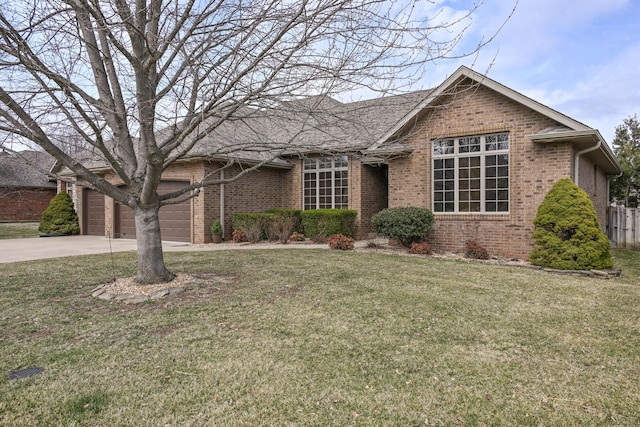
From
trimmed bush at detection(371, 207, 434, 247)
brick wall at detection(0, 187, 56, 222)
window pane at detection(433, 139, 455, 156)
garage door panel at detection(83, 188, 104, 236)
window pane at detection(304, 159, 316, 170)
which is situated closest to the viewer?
trimmed bush at detection(371, 207, 434, 247)

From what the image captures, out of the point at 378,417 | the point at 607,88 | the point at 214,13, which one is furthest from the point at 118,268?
the point at 607,88

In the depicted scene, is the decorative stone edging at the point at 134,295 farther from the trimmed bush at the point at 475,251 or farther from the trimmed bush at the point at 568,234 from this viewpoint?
the trimmed bush at the point at 568,234

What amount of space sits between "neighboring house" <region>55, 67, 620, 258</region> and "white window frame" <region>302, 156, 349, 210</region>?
6cm

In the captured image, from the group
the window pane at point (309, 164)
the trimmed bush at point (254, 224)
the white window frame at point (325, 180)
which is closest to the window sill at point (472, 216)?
the white window frame at point (325, 180)

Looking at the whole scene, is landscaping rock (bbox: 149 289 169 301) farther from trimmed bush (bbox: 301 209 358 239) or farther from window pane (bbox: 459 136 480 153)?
window pane (bbox: 459 136 480 153)

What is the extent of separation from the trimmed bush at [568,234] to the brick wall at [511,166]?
0.93 meters

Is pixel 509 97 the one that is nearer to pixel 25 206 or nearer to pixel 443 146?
pixel 443 146

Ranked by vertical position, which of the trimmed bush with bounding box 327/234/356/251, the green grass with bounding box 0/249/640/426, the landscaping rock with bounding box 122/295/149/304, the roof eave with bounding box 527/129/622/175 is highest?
the roof eave with bounding box 527/129/622/175

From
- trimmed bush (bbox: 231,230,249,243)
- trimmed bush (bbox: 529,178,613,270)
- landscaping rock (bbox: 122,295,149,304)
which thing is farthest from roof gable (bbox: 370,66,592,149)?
trimmed bush (bbox: 231,230,249,243)

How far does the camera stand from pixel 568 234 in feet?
30.2

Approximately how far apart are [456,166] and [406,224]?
233 cm

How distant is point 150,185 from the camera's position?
6.41 m

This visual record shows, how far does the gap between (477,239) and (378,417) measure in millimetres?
9354

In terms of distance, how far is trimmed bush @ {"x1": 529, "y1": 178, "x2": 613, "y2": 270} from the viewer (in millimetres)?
8703
